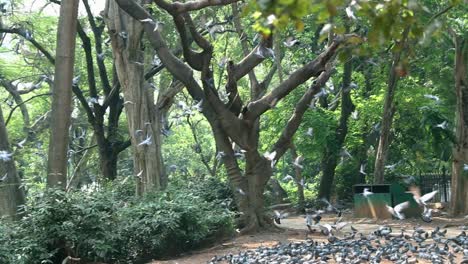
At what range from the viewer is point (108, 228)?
8875mm

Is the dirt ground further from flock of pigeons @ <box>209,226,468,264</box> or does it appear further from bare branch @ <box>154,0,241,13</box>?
bare branch @ <box>154,0,241,13</box>

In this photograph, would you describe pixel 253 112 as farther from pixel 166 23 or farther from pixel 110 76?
pixel 110 76

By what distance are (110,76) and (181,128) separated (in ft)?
37.6

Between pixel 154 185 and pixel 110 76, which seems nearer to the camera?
pixel 154 185

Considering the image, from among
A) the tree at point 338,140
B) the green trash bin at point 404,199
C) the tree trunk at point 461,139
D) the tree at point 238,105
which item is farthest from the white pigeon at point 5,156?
the tree at point 338,140

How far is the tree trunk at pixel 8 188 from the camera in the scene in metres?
11.2

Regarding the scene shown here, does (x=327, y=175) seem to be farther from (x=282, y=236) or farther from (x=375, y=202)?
(x=282, y=236)

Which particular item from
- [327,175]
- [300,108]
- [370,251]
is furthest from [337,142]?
[370,251]

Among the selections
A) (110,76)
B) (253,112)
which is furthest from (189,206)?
(110,76)

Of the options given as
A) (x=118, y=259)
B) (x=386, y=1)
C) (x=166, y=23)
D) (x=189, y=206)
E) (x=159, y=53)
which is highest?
(x=166, y=23)

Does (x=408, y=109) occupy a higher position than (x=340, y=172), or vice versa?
(x=408, y=109)

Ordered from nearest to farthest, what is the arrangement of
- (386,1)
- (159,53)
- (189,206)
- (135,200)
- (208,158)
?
(386,1), (189,206), (135,200), (159,53), (208,158)

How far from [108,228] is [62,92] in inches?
99.7

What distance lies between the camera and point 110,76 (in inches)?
825
